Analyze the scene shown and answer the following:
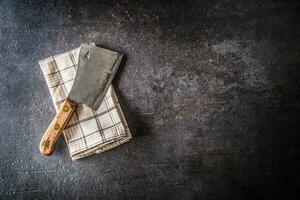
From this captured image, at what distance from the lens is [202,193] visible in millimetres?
1546

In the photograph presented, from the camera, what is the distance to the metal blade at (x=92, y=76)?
1507 millimetres

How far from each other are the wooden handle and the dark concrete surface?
0.12 metres

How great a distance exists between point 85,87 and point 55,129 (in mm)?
256

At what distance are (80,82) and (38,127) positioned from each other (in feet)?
1.21

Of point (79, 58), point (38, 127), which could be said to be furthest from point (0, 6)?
point (38, 127)

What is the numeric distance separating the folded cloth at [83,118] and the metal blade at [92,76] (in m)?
0.05

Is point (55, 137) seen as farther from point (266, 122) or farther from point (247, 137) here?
point (266, 122)

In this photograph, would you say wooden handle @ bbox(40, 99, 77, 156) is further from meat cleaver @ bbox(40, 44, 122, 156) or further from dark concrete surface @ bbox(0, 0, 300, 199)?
dark concrete surface @ bbox(0, 0, 300, 199)

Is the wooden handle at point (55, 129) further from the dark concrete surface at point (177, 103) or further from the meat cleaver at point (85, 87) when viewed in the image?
the dark concrete surface at point (177, 103)

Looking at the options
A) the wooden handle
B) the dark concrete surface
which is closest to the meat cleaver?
the wooden handle

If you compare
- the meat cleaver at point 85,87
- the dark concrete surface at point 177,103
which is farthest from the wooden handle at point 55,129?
the dark concrete surface at point 177,103

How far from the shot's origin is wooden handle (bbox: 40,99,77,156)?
58.6 inches

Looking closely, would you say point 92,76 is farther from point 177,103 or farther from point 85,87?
point 177,103

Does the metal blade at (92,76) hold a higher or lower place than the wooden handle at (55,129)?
higher
